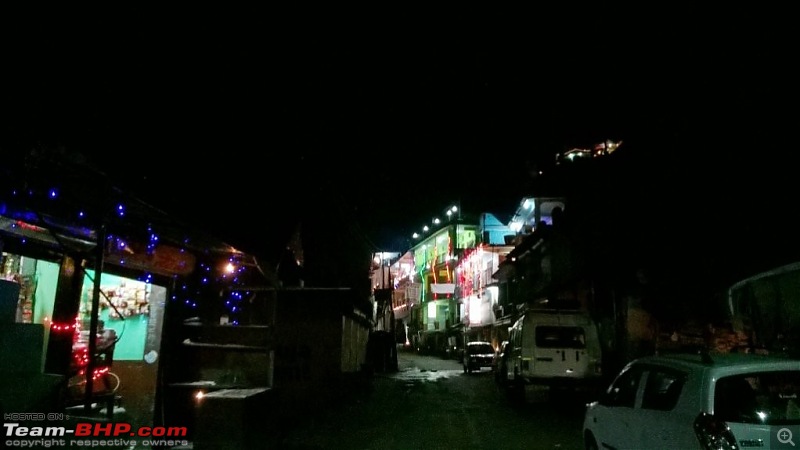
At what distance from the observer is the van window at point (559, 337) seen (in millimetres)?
15703

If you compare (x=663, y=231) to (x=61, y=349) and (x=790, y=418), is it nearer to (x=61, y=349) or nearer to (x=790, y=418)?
(x=790, y=418)

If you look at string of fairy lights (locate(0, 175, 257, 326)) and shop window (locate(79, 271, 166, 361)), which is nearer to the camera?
string of fairy lights (locate(0, 175, 257, 326))

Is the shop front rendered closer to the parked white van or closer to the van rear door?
the parked white van

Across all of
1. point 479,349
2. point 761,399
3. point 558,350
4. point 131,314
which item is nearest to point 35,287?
point 131,314

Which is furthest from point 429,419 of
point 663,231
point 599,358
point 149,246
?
point 663,231

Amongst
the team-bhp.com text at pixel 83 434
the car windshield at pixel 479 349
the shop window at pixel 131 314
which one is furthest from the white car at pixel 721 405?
the car windshield at pixel 479 349

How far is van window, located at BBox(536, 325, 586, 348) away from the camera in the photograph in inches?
618

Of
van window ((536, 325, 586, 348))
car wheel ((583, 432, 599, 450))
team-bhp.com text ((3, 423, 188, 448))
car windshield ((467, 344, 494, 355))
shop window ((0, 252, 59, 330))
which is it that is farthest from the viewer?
car windshield ((467, 344, 494, 355))

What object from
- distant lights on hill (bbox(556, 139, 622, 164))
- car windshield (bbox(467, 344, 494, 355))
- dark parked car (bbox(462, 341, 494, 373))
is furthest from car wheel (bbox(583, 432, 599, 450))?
distant lights on hill (bbox(556, 139, 622, 164))

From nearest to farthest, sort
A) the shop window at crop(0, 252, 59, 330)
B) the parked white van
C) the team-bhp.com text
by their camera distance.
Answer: the team-bhp.com text, the shop window at crop(0, 252, 59, 330), the parked white van

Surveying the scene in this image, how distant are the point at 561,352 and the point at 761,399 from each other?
36.0 ft

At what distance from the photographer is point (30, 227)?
6.93 meters

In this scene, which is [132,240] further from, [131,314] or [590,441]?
[590,441]

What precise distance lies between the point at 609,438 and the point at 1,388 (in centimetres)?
690
